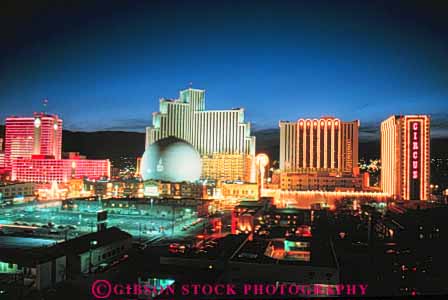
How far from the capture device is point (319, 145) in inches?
1025

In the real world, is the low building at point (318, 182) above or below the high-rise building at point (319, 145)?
below

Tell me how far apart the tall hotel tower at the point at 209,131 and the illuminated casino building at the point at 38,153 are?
4475 mm

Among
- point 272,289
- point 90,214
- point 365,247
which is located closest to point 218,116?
point 90,214

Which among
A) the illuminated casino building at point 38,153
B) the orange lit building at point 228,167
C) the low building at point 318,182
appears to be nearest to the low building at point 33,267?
the orange lit building at point 228,167

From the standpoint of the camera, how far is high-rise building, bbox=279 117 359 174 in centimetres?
2558

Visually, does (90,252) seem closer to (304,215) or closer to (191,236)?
(191,236)

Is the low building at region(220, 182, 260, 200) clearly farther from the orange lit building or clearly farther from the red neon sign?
the red neon sign

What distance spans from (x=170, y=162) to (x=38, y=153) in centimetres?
1103

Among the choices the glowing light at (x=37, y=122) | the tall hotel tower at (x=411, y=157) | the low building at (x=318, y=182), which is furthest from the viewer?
the glowing light at (x=37, y=122)

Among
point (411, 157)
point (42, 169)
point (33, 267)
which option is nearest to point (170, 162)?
point (42, 169)

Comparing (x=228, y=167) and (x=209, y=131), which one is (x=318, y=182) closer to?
(x=228, y=167)

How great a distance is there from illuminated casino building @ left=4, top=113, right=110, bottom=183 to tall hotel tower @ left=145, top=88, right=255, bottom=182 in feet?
14.7

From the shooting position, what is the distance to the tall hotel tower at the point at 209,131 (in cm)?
2419

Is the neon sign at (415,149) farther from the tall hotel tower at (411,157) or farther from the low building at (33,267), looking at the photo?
the low building at (33,267)
